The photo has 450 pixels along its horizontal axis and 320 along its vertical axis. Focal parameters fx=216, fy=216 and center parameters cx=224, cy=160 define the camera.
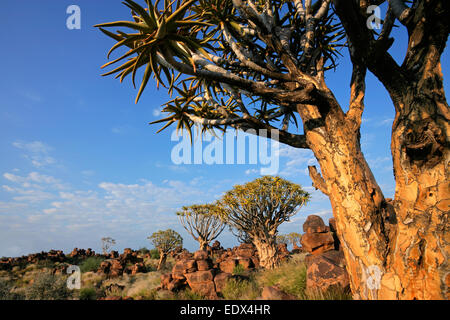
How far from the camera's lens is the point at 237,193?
1362 centimetres

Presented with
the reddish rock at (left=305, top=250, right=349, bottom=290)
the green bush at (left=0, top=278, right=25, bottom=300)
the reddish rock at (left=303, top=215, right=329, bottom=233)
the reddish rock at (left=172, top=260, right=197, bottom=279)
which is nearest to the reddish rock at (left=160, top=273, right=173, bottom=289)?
the reddish rock at (left=172, top=260, right=197, bottom=279)

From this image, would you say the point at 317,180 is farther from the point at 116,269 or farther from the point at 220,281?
the point at 116,269

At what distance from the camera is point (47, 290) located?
10266 mm

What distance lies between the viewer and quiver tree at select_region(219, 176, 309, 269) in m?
12.1

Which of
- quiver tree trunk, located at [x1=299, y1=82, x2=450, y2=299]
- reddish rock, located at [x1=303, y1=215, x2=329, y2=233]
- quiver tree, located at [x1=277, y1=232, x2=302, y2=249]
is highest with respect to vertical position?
quiver tree trunk, located at [x1=299, y1=82, x2=450, y2=299]

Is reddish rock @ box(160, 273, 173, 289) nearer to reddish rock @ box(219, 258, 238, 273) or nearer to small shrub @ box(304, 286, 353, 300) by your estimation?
reddish rock @ box(219, 258, 238, 273)

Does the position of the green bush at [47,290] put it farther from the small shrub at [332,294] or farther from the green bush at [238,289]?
the small shrub at [332,294]

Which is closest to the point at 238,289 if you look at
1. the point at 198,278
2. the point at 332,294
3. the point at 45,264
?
the point at 198,278

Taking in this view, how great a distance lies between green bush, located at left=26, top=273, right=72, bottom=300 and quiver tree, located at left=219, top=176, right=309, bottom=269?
9.46m

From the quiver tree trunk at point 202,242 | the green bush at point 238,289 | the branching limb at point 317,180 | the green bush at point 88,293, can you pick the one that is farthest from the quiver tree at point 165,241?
the branching limb at point 317,180

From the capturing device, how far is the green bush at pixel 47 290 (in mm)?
10195
